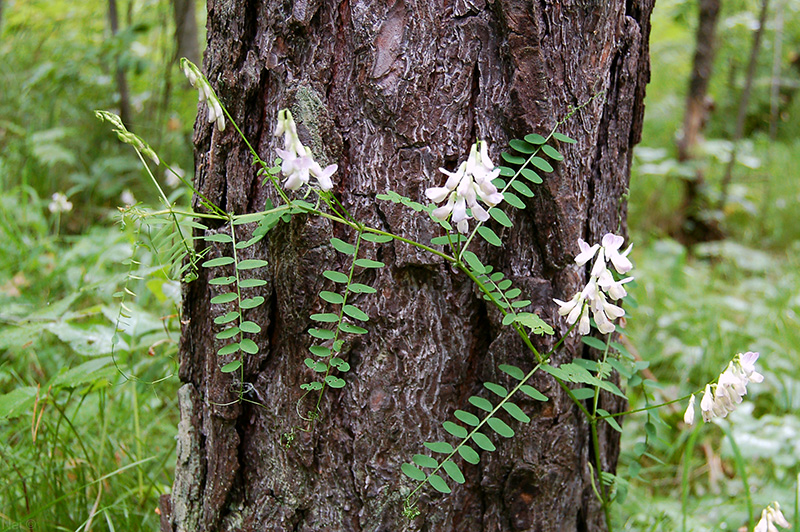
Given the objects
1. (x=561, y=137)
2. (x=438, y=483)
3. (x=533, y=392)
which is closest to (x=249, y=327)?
(x=438, y=483)

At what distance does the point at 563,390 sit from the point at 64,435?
4.96 feet

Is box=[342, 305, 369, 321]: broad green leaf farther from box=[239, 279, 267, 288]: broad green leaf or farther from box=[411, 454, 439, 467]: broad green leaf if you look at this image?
box=[411, 454, 439, 467]: broad green leaf

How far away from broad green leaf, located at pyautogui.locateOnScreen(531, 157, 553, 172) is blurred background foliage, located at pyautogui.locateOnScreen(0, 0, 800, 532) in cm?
60

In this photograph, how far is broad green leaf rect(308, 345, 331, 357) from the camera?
1084mm

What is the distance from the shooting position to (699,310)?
3.19m

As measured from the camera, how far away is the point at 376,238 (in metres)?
1.06

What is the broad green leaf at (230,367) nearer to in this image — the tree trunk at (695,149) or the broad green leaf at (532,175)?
the broad green leaf at (532,175)

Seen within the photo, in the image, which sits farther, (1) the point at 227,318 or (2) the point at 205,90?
(1) the point at 227,318

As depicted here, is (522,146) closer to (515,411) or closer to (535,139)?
(535,139)

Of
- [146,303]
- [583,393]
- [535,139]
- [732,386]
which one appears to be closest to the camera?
[732,386]

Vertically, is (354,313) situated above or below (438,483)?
above

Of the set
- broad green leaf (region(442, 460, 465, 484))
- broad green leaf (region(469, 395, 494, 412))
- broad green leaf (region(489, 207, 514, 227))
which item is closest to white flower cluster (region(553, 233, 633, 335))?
broad green leaf (region(489, 207, 514, 227))

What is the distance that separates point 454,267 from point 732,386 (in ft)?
1.71

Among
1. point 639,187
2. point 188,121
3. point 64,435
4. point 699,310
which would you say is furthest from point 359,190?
point 639,187
